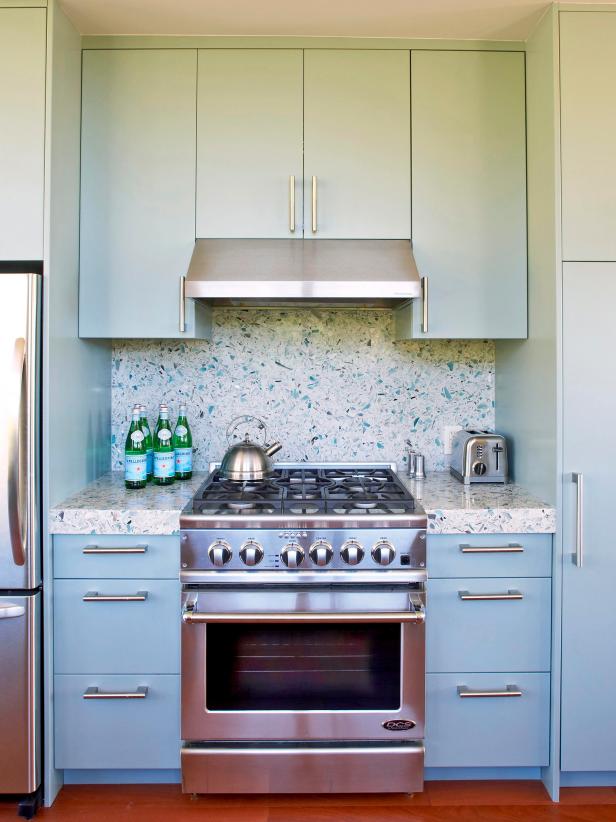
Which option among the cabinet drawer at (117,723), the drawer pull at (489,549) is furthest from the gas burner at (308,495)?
the cabinet drawer at (117,723)

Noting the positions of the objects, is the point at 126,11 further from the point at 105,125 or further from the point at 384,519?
the point at 384,519

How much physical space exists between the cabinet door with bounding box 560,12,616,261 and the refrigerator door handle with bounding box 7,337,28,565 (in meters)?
1.72

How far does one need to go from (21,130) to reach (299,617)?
5.71 feet

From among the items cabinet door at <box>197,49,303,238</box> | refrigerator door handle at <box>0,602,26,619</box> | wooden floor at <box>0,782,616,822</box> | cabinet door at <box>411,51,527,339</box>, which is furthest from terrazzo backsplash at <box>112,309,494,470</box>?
wooden floor at <box>0,782,616,822</box>

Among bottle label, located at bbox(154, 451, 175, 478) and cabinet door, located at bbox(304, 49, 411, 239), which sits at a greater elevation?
cabinet door, located at bbox(304, 49, 411, 239)

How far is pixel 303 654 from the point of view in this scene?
1872mm

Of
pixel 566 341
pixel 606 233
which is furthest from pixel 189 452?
pixel 606 233

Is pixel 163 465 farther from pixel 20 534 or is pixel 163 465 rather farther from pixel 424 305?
pixel 424 305

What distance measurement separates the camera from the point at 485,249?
221 centimetres

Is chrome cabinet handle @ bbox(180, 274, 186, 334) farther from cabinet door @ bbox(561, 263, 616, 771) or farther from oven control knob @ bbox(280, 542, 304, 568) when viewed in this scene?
cabinet door @ bbox(561, 263, 616, 771)

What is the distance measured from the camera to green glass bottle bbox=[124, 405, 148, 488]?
2.19m

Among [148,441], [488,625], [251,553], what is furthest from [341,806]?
[148,441]

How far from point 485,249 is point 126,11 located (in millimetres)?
1473

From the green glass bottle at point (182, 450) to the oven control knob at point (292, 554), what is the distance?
27.2 inches
